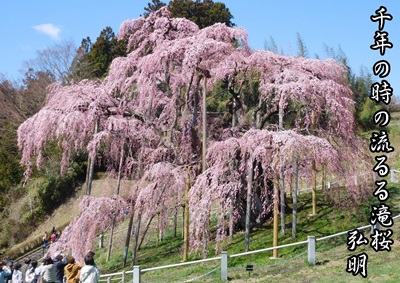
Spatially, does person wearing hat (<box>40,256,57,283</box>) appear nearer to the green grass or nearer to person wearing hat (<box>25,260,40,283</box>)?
person wearing hat (<box>25,260,40,283</box>)

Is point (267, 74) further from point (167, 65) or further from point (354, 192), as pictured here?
point (354, 192)

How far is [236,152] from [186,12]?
2747 cm

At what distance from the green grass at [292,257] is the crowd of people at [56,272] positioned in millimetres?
2973

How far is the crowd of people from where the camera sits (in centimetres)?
697

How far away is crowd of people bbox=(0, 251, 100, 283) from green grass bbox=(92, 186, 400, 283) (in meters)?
2.97

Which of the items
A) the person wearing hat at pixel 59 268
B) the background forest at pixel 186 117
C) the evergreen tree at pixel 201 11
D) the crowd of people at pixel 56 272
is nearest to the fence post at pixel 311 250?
the background forest at pixel 186 117

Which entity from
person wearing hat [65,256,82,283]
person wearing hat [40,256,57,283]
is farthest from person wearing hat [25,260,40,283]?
person wearing hat [65,256,82,283]

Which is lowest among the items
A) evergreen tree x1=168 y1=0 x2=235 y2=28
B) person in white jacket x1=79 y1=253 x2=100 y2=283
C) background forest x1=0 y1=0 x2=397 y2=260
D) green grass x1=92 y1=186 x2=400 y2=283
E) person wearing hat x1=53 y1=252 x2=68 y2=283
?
green grass x1=92 y1=186 x2=400 y2=283

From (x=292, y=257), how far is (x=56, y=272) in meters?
5.77

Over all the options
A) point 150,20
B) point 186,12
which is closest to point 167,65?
point 150,20

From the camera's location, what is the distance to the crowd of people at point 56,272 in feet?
22.9

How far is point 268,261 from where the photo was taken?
1178cm

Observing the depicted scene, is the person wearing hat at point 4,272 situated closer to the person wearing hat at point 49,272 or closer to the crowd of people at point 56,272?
the crowd of people at point 56,272

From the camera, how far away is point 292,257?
11.8m
